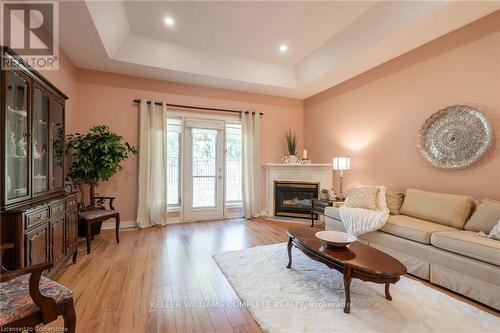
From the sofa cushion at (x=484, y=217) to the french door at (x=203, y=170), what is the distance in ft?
13.2

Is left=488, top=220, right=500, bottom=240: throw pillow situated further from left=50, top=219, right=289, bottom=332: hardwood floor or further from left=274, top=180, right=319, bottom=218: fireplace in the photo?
left=274, top=180, right=319, bottom=218: fireplace

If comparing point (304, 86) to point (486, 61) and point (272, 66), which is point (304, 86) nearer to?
point (272, 66)

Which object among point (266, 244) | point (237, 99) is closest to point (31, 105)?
point (266, 244)

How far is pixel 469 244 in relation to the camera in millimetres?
2168

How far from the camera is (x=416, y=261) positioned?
259 centimetres

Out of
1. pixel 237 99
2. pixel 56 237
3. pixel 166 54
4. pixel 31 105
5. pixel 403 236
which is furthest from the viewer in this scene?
pixel 237 99

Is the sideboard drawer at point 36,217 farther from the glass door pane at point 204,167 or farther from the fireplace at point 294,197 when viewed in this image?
the fireplace at point 294,197

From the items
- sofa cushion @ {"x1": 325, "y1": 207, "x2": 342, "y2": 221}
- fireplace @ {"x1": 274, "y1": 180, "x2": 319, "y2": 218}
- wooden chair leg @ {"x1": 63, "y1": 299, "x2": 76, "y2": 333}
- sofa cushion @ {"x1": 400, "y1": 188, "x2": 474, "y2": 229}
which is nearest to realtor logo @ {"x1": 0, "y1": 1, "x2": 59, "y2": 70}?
wooden chair leg @ {"x1": 63, "y1": 299, "x2": 76, "y2": 333}

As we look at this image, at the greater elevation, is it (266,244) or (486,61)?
(486,61)

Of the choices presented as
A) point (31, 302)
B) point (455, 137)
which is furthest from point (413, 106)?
point (31, 302)

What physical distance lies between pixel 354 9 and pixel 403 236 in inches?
119

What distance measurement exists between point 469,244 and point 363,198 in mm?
1354

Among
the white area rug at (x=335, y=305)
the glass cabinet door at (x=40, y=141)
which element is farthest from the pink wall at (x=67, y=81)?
the white area rug at (x=335, y=305)

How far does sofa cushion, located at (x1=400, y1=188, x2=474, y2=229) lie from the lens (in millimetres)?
2697
